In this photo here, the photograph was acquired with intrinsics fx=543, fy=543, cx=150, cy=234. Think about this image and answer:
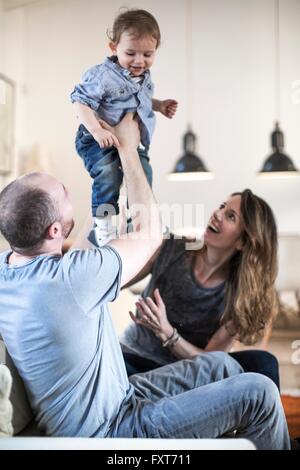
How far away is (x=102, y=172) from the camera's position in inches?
54.4

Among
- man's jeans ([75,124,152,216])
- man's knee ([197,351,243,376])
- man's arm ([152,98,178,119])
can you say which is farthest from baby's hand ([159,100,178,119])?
Result: man's knee ([197,351,243,376])

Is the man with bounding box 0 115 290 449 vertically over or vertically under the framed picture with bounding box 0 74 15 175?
under

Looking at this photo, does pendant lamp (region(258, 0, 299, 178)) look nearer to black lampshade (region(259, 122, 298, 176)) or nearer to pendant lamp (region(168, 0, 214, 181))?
black lampshade (region(259, 122, 298, 176))

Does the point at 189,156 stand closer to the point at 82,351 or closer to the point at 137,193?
the point at 137,193

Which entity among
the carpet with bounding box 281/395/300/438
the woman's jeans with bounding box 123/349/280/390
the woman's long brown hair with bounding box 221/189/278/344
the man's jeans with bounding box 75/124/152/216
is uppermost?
the man's jeans with bounding box 75/124/152/216

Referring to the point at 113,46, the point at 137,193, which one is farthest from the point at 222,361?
the point at 113,46

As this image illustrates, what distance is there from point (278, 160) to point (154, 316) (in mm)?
507

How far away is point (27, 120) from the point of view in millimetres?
1439

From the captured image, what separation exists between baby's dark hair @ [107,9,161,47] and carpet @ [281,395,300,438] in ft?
3.10

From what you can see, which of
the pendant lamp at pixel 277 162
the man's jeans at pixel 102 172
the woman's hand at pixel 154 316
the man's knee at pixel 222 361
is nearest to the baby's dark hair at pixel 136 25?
the man's jeans at pixel 102 172

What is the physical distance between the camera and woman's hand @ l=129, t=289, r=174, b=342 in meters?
1.40

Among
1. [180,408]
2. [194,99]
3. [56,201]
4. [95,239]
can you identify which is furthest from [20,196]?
[180,408]

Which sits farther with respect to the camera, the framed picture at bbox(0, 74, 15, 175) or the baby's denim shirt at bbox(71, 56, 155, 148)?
the framed picture at bbox(0, 74, 15, 175)

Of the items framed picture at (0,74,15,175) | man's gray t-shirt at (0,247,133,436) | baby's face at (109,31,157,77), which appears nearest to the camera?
man's gray t-shirt at (0,247,133,436)
